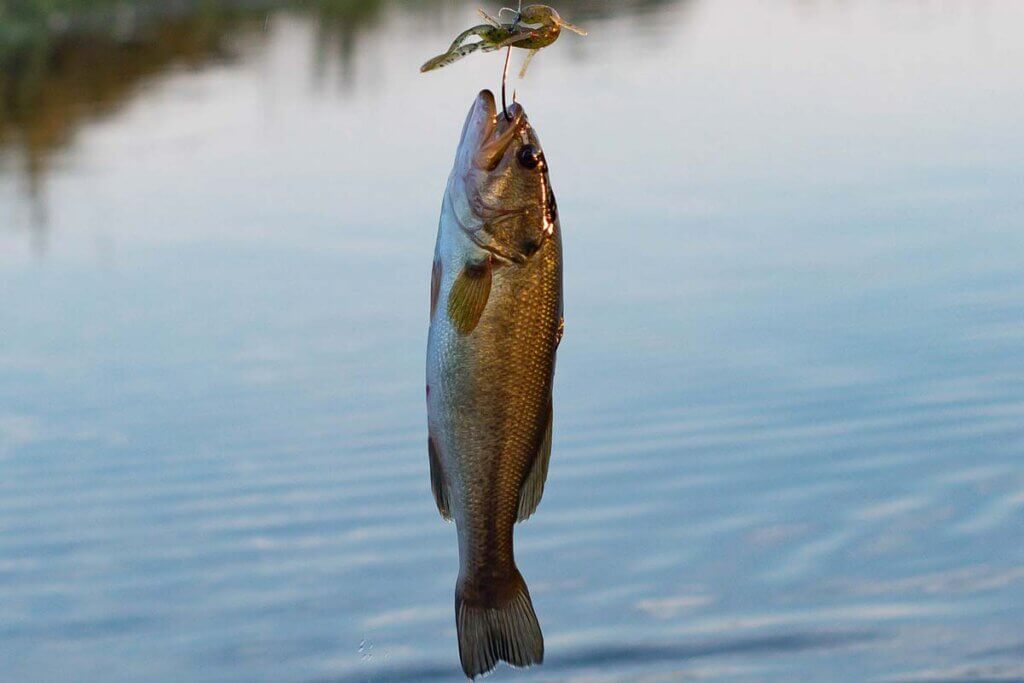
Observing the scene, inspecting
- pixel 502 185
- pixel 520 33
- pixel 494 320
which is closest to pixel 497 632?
pixel 494 320

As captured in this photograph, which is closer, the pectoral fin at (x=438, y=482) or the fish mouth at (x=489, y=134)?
the fish mouth at (x=489, y=134)

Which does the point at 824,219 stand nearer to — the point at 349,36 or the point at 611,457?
the point at 611,457

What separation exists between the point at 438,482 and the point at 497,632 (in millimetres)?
422

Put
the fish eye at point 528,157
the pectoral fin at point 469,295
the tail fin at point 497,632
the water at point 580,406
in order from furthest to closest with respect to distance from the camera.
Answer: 1. the water at point 580,406
2. the tail fin at point 497,632
3. the fish eye at point 528,157
4. the pectoral fin at point 469,295

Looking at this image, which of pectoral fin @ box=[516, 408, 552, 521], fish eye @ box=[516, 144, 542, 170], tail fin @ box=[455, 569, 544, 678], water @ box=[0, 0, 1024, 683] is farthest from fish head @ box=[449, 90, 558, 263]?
water @ box=[0, 0, 1024, 683]

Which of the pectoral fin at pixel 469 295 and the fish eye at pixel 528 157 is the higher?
the fish eye at pixel 528 157

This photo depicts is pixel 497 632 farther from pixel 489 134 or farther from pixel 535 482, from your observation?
pixel 489 134

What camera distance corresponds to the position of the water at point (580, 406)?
24.5ft

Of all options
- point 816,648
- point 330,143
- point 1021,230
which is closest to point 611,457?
point 816,648

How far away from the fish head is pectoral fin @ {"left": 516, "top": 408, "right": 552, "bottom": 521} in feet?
1.48

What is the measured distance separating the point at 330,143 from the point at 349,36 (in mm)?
10764

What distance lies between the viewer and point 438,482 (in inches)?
171

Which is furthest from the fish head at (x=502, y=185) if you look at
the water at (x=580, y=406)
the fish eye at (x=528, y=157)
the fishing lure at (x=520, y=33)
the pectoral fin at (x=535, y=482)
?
the water at (x=580, y=406)

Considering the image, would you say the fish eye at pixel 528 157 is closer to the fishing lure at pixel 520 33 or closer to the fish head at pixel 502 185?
the fish head at pixel 502 185
